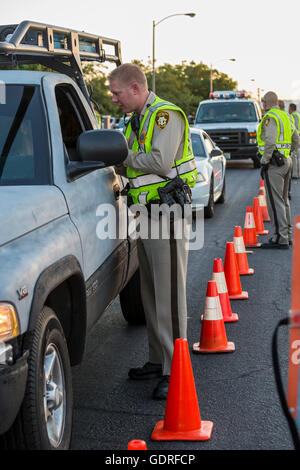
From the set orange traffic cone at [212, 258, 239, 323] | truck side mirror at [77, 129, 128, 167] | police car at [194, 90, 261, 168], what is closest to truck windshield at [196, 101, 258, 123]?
police car at [194, 90, 261, 168]

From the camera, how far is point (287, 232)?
10.8 m

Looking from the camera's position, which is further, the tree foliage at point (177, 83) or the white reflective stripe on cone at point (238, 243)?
the tree foliage at point (177, 83)

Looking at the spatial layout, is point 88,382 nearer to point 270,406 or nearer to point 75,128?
point 270,406

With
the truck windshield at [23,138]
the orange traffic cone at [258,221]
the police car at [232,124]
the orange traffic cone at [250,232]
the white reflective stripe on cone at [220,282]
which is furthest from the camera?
the police car at [232,124]

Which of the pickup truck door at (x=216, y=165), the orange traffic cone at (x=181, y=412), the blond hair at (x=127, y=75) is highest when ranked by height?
the blond hair at (x=127, y=75)

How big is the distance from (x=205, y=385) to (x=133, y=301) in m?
1.46

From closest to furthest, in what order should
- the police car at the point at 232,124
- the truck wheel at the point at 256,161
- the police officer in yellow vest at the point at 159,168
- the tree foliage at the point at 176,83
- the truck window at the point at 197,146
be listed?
the police officer in yellow vest at the point at 159,168, the truck window at the point at 197,146, the police car at the point at 232,124, the truck wheel at the point at 256,161, the tree foliage at the point at 176,83

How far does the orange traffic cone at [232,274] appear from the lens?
7.78 m

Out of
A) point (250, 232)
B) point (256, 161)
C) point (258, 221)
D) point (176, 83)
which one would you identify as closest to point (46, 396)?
point (250, 232)

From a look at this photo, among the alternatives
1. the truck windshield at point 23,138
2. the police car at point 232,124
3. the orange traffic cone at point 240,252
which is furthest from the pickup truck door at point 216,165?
the truck windshield at point 23,138

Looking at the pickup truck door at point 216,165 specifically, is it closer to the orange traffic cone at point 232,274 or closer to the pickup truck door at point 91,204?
the orange traffic cone at point 232,274

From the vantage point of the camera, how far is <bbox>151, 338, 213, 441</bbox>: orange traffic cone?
4320 millimetres

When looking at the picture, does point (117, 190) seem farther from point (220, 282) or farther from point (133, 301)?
point (220, 282)
